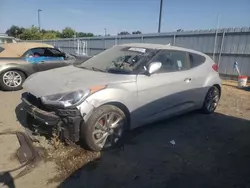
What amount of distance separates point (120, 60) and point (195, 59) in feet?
5.97

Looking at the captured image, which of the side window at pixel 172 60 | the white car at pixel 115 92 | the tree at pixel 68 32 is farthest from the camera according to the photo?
the tree at pixel 68 32

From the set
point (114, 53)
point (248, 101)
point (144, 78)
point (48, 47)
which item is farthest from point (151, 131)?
point (48, 47)

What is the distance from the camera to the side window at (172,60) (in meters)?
4.45

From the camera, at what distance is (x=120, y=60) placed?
175 inches

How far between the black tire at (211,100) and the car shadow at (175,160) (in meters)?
0.72

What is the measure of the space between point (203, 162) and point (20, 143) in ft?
9.27

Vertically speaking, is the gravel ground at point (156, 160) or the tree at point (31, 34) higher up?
the tree at point (31, 34)

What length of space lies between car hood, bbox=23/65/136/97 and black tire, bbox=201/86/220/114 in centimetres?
251

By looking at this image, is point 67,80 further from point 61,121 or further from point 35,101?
point 61,121

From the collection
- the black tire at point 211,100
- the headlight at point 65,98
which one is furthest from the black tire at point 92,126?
the black tire at point 211,100

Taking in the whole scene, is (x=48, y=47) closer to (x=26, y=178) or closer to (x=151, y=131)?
(x=151, y=131)

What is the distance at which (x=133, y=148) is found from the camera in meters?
3.87

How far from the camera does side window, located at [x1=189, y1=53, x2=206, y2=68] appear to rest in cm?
514

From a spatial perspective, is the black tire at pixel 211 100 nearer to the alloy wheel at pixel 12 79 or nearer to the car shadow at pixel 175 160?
the car shadow at pixel 175 160
